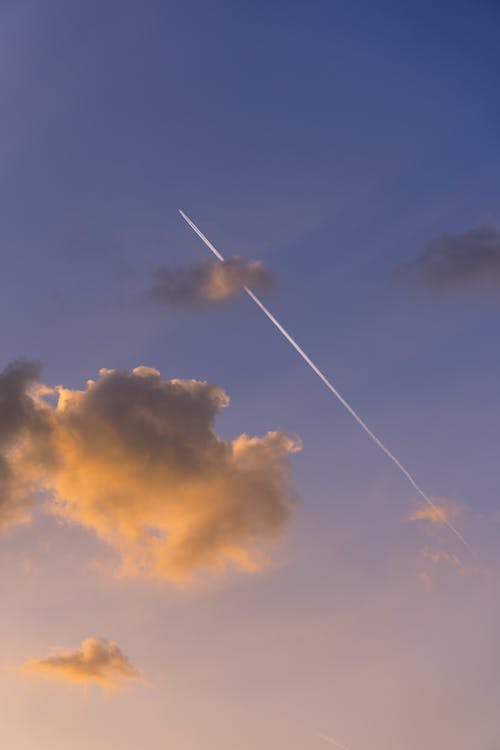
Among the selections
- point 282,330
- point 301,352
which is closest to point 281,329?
point 282,330

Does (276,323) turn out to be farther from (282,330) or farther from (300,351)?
(300,351)

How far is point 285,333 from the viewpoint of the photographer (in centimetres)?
16688

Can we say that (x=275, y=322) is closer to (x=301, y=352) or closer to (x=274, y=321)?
(x=274, y=321)

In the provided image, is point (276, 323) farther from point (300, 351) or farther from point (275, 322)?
point (300, 351)

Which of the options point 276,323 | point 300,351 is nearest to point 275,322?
point 276,323

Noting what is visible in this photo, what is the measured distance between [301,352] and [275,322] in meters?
14.7

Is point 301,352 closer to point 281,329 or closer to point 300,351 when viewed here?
point 300,351

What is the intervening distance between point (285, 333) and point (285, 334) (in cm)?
65

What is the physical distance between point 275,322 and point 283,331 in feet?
15.6

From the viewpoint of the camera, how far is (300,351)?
541 feet

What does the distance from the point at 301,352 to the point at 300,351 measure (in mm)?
797

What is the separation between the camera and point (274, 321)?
168 m

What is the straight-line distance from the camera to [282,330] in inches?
6580

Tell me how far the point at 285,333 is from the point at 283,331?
156 centimetres
